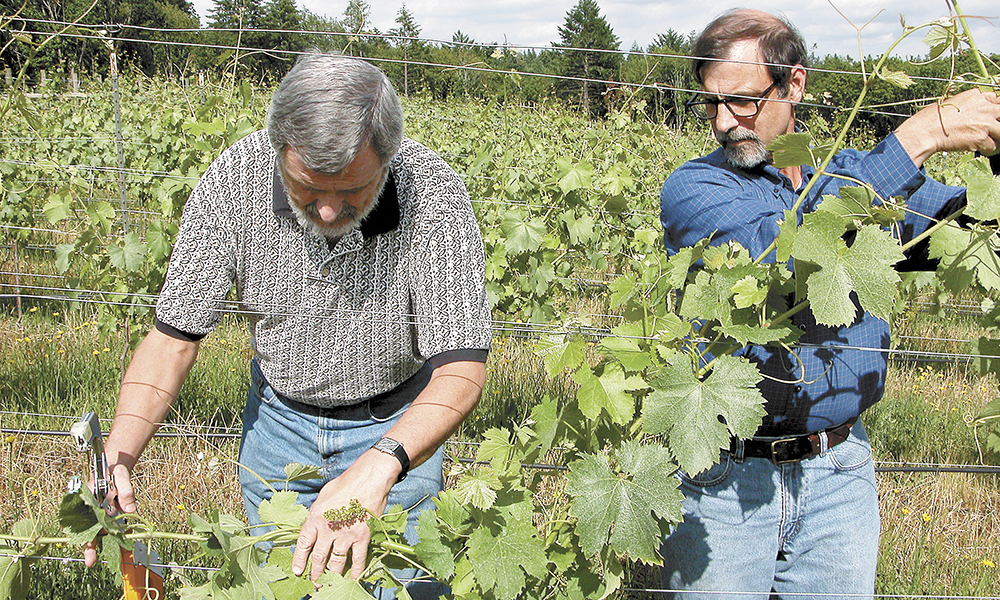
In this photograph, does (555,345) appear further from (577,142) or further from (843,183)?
(577,142)

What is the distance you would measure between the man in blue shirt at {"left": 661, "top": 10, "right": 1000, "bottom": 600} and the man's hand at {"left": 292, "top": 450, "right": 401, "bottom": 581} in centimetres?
73

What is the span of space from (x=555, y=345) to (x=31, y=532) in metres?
1.03

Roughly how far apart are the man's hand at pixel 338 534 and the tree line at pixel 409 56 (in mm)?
988

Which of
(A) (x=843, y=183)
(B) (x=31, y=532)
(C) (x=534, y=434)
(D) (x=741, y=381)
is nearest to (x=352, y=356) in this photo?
(C) (x=534, y=434)

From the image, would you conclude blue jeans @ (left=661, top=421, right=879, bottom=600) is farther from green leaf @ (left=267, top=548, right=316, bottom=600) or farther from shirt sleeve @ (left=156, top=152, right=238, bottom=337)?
shirt sleeve @ (left=156, top=152, right=238, bottom=337)

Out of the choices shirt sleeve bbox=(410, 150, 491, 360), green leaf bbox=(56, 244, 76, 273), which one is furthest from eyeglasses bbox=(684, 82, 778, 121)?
green leaf bbox=(56, 244, 76, 273)

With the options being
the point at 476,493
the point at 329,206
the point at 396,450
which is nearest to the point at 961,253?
the point at 476,493

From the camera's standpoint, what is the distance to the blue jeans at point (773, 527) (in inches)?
65.4

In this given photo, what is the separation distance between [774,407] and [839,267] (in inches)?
17.8

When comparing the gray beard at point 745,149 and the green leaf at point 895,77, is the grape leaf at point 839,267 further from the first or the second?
the gray beard at point 745,149

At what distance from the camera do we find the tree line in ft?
7.82

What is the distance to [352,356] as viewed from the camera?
5.81 ft

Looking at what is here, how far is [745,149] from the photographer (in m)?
1.68

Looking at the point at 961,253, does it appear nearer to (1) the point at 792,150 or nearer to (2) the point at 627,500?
(1) the point at 792,150
